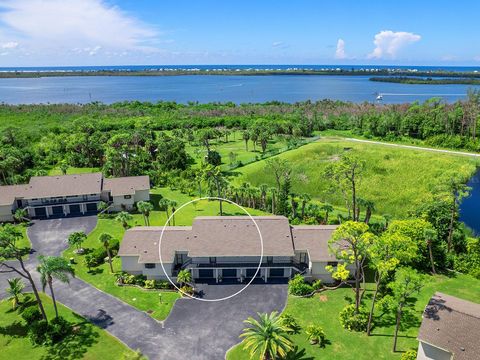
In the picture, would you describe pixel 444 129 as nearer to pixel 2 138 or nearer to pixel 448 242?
pixel 448 242

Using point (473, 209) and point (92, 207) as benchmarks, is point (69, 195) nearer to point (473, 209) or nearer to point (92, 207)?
point (92, 207)

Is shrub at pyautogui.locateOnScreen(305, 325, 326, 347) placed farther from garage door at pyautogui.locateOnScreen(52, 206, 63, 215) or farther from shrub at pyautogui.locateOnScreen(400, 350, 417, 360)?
garage door at pyautogui.locateOnScreen(52, 206, 63, 215)

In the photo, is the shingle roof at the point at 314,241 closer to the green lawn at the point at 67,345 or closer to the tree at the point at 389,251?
the tree at the point at 389,251

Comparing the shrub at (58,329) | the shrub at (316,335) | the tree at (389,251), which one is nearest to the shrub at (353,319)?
the shrub at (316,335)

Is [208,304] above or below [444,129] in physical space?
below

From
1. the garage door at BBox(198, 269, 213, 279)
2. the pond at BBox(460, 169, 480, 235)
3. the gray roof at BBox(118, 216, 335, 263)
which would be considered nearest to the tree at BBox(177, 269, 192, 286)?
the garage door at BBox(198, 269, 213, 279)

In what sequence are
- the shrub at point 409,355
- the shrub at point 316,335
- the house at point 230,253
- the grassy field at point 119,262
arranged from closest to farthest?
the shrub at point 409,355, the shrub at point 316,335, the grassy field at point 119,262, the house at point 230,253

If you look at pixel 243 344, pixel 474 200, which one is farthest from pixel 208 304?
pixel 474 200
